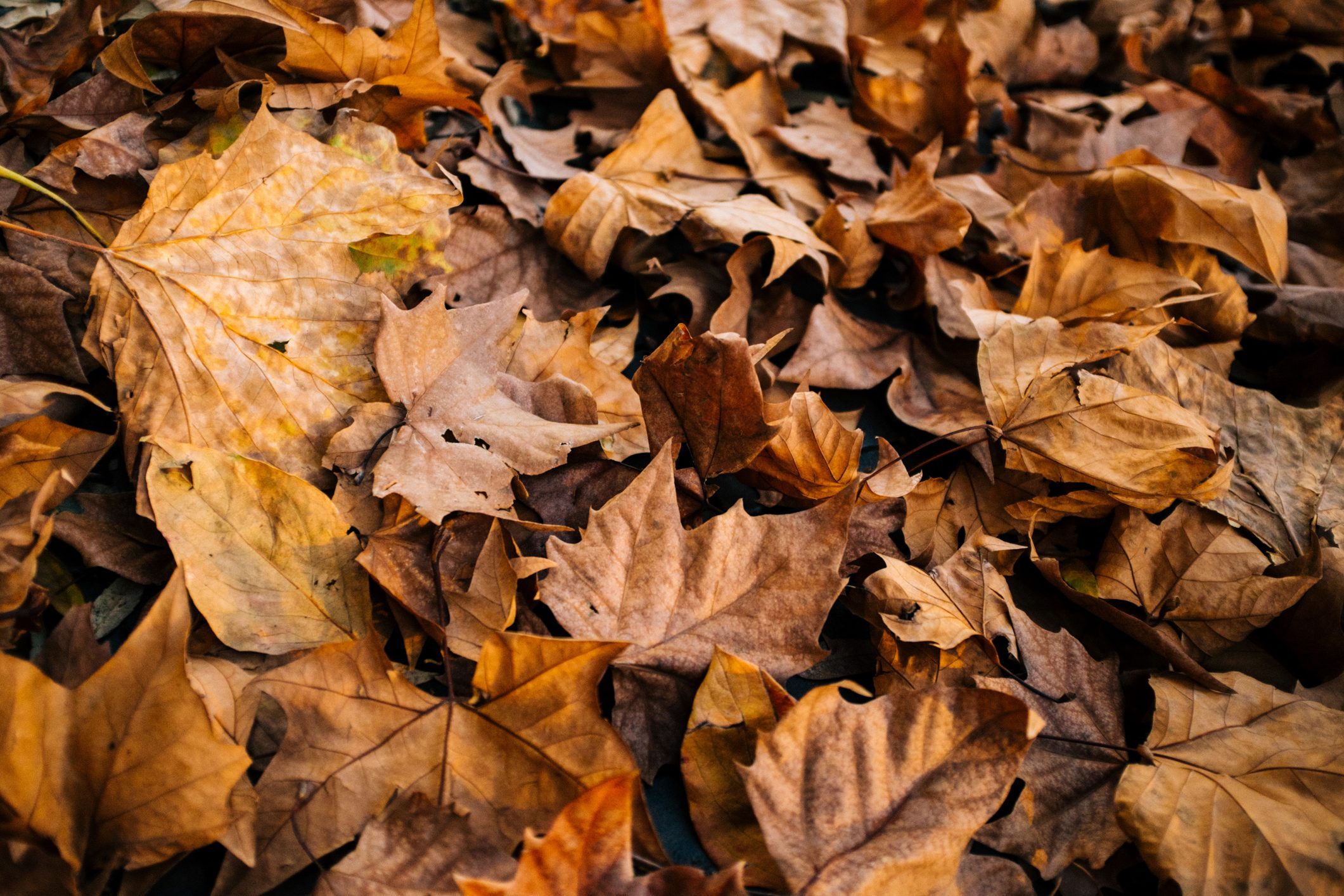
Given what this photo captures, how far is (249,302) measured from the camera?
911mm

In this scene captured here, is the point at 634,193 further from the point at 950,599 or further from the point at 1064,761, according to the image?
the point at 1064,761

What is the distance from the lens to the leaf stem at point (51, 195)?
0.88m

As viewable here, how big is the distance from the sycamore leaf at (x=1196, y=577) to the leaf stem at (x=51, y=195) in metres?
1.20

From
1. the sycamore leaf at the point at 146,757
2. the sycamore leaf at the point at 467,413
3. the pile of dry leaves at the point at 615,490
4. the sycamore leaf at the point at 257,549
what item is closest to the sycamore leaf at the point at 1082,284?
the pile of dry leaves at the point at 615,490

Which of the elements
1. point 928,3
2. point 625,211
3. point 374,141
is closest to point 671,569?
point 625,211

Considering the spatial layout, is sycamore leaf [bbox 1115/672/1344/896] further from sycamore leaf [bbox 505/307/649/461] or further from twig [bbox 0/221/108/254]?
twig [bbox 0/221/108/254]

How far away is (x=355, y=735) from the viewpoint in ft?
2.39

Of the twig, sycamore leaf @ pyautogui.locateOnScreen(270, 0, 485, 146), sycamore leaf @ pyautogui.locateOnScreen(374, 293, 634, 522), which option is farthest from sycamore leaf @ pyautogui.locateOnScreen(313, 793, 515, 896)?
sycamore leaf @ pyautogui.locateOnScreen(270, 0, 485, 146)

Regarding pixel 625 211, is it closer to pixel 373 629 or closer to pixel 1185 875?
pixel 373 629

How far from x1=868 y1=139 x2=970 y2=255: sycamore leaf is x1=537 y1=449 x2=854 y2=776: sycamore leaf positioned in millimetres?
519

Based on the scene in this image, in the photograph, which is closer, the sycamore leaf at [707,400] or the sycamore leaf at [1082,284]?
the sycamore leaf at [707,400]

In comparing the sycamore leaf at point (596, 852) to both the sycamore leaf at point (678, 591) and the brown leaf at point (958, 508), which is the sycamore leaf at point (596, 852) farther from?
the brown leaf at point (958, 508)

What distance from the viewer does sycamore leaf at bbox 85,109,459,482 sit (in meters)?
0.87

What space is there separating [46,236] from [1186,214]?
4.84 feet
